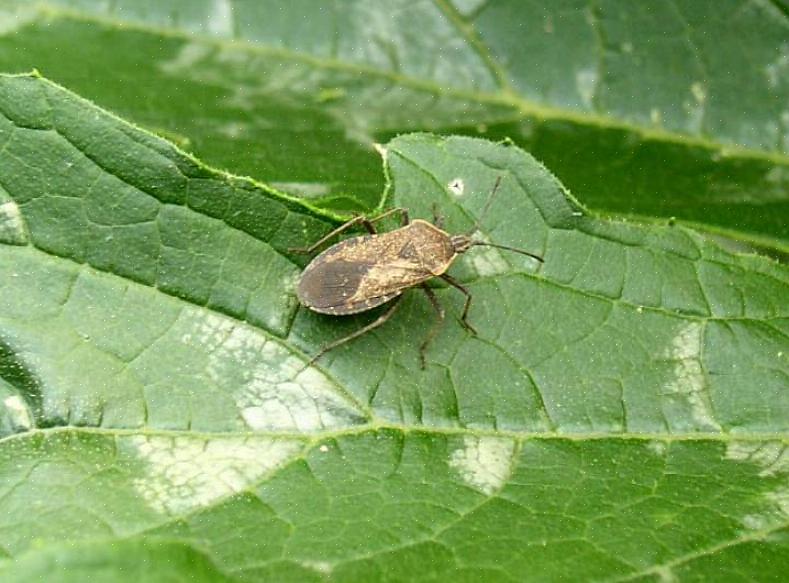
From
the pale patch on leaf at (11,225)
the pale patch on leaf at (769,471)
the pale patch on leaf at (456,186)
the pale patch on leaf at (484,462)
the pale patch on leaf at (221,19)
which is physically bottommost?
the pale patch on leaf at (484,462)

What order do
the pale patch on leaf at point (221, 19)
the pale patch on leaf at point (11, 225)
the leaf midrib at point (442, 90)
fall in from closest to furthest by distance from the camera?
the pale patch on leaf at point (11, 225), the leaf midrib at point (442, 90), the pale patch on leaf at point (221, 19)

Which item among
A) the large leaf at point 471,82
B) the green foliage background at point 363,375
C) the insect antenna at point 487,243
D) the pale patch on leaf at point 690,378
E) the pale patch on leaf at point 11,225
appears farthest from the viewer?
the large leaf at point 471,82

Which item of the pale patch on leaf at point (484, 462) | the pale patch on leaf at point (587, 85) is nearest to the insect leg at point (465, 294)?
the pale patch on leaf at point (484, 462)

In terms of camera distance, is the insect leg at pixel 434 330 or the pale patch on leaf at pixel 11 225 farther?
the insect leg at pixel 434 330

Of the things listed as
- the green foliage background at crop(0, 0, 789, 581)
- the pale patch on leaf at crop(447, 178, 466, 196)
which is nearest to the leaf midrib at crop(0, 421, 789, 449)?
the green foliage background at crop(0, 0, 789, 581)

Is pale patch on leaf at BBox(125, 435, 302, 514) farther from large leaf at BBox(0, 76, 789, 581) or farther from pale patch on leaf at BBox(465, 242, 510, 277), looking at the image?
pale patch on leaf at BBox(465, 242, 510, 277)

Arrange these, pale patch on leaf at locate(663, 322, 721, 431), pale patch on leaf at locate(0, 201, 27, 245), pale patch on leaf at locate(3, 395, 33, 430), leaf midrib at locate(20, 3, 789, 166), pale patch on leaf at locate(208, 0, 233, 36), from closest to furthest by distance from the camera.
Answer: pale patch on leaf at locate(3, 395, 33, 430) → pale patch on leaf at locate(0, 201, 27, 245) → pale patch on leaf at locate(663, 322, 721, 431) → leaf midrib at locate(20, 3, 789, 166) → pale patch on leaf at locate(208, 0, 233, 36)

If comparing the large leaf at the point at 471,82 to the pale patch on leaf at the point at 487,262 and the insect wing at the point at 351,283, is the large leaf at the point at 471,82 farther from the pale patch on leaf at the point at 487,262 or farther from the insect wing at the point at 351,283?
the pale patch on leaf at the point at 487,262

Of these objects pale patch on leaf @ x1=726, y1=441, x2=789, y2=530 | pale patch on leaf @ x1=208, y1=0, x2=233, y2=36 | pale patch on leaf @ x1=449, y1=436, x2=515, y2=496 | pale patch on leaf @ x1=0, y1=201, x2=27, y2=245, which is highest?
pale patch on leaf @ x1=208, y1=0, x2=233, y2=36

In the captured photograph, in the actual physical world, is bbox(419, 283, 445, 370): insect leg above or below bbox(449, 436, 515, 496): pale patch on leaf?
above
